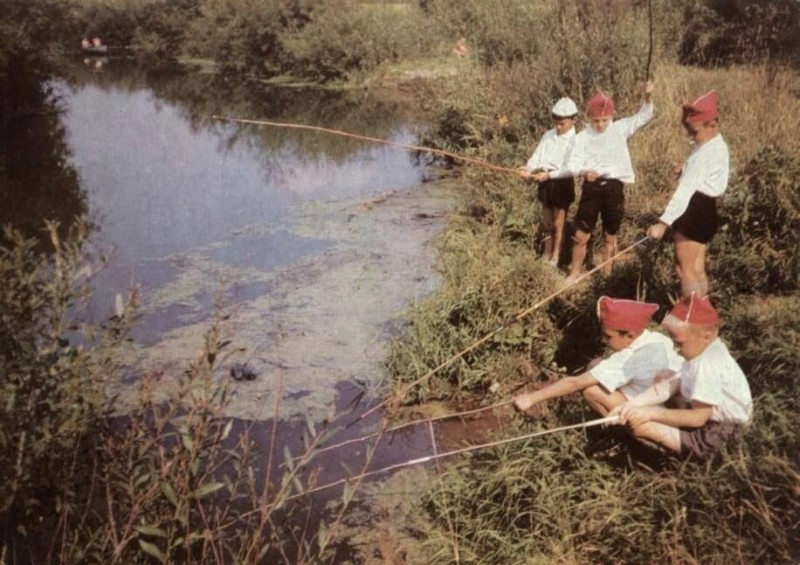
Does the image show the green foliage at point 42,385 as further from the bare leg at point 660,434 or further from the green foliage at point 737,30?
the green foliage at point 737,30

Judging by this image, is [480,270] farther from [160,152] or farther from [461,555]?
[160,152]

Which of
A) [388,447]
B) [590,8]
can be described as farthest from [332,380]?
[590,8]

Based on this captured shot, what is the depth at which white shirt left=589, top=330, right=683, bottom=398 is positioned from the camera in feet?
12.0

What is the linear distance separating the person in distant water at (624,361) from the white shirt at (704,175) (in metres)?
1.06

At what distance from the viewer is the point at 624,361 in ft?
12.0

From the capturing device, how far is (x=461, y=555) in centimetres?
375

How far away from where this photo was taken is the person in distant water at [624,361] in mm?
3650

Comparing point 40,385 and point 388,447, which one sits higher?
point 40,385

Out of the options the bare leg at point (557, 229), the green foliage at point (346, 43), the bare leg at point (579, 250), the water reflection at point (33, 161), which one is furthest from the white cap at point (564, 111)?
the green foliage at point (346, 43)

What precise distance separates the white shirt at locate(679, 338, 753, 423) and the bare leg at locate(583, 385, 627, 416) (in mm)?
504

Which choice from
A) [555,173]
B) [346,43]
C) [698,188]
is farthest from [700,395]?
[346,43]

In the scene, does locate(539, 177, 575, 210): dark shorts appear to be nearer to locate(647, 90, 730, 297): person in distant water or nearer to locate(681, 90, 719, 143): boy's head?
locate(647, 90, 730, 297): person in distant water

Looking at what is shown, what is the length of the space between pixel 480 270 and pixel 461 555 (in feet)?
9.23

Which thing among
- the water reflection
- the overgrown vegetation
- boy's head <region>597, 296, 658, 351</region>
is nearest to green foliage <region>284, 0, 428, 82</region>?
the water reflection
